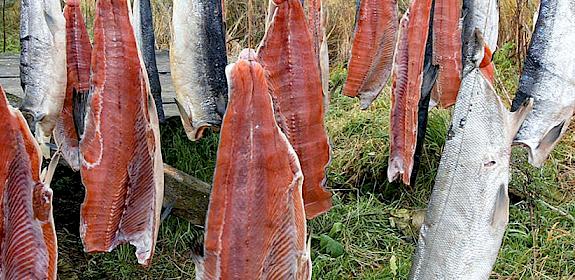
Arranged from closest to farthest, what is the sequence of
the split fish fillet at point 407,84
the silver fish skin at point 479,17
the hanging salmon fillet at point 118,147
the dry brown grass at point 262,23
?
the hanging salmon fillet at point 118,147
the split fish fillet at point 407,84
the silver fish skin at point 479,17
the dry brown grass at point 262,23

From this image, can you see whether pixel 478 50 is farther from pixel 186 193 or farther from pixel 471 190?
pixel 186 193

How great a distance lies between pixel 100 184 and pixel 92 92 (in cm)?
26

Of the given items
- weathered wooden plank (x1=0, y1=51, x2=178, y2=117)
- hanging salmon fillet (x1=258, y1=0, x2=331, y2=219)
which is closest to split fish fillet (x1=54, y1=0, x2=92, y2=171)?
hanging salmon fillet (x1=258, y1=0, x2=331, y2=219)

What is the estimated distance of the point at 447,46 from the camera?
2566 mm

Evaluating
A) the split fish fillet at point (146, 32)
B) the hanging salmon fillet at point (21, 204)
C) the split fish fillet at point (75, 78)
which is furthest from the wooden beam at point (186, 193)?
the hanging salmon fillet at point (21, 204)

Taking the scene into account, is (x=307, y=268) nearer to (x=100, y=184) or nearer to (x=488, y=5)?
(x=100, y=184)

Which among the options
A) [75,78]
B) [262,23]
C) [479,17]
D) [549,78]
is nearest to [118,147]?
[75,78]

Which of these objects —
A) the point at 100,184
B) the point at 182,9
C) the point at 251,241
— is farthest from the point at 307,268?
the point at 182,9

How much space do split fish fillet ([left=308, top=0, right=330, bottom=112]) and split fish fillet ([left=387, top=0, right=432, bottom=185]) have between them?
240mm

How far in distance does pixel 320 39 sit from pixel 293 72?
0.49 meters

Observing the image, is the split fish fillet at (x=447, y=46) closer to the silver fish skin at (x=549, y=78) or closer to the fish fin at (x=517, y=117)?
the silver fish skin at (x=549, y=78)

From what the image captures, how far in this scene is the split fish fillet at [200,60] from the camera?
2.43 m

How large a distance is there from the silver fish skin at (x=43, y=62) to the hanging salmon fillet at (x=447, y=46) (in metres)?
1.25

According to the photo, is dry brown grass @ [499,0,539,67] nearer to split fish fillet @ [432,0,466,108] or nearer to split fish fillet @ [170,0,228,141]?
split fish fillet @ [432,0,466,108]
